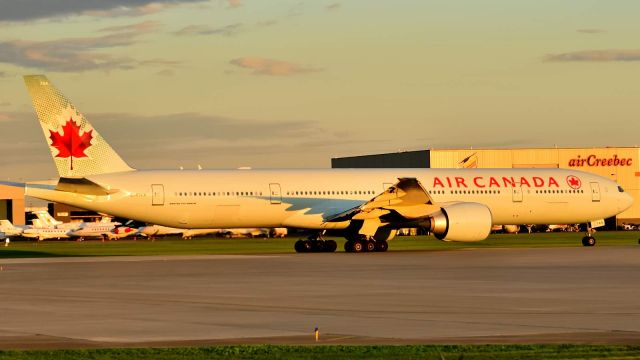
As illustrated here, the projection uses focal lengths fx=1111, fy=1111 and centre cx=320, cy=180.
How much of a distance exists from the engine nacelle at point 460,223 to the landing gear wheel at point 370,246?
315 centimetres

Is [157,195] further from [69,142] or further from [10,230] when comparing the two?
[10,230]

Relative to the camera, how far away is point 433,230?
47.6m

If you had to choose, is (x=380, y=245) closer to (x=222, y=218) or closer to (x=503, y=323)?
(x=222, y=218)

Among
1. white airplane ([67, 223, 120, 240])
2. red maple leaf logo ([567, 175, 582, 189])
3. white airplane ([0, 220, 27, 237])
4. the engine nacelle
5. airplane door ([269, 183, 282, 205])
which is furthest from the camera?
white airplane ([67, 223, 120, 240])

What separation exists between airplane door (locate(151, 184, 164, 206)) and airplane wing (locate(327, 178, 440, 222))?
8.15m

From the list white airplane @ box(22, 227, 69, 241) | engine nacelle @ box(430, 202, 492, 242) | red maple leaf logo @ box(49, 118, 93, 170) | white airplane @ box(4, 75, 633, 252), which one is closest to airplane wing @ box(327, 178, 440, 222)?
white airplane @ box(4, 75, 633, 252)

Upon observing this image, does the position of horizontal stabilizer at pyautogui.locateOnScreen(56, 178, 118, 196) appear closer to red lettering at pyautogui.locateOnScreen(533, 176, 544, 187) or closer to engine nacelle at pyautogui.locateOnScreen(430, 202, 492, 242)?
engine nacelle at pyautogui.locateOnScreen(430, 202, 492, 242)

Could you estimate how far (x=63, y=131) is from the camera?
47750 mm

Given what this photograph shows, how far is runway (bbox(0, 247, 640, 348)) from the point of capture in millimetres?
17078

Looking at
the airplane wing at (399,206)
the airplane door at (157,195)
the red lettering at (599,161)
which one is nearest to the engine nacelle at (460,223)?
the airplane wing at (399,206)

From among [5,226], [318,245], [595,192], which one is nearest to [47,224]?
[5,226]

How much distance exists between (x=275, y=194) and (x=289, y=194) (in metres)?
0.66

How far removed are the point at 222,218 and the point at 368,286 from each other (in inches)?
881

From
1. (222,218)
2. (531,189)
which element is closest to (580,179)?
(531,189)
